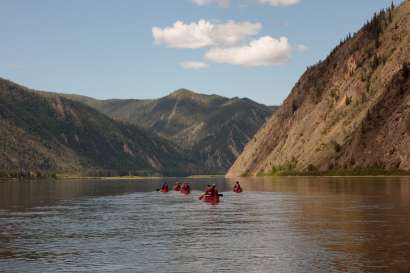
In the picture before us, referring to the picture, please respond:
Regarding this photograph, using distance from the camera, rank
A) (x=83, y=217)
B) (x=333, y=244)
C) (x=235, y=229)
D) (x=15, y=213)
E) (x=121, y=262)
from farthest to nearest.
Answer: (x=15, y=213) → (x=83, y=217) → (x=235, y=229) → (x=333, y=244) → (x=121, y=262)

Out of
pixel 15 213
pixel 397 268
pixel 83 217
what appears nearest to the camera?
pixel 397 268

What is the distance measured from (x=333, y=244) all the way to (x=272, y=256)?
265 inches

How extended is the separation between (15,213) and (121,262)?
147ft

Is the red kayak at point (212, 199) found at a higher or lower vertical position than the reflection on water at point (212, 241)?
higher

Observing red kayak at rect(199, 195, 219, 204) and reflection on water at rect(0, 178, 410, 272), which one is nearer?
reflection on water at rect(0, 178, 410, 272)

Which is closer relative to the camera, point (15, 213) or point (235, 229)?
point (235, 229)

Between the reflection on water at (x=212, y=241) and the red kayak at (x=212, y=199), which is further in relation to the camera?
the red kayak at (x=212, y=199)

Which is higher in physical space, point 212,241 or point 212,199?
point 212,199

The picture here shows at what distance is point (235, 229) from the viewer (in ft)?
190

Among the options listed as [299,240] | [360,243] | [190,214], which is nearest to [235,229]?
[299,240]

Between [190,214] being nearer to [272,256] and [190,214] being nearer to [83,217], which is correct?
[83,217]

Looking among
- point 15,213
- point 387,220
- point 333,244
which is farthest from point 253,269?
point 15,213

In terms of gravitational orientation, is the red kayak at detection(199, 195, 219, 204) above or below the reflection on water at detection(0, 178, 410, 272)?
above

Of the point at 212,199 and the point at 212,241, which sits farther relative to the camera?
the point at 212,199
